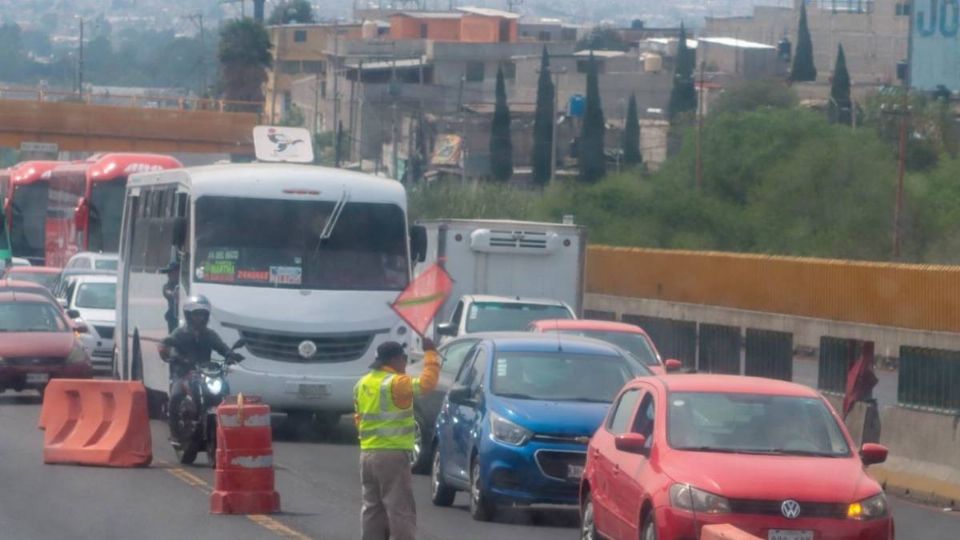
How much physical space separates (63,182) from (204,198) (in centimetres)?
2293

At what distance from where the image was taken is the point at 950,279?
35312 millimetres

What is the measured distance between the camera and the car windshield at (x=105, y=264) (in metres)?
36.7

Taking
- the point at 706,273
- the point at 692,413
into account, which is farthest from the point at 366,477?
the point at 706,273

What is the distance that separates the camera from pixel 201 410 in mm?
17094

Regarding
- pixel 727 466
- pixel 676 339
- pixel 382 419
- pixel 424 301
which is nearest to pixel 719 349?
pixel 676 339

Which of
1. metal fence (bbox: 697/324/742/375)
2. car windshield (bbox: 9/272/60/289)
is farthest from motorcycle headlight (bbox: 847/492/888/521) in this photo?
car windshield (bbox: 9/272/60/289)

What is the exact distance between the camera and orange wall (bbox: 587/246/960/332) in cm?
3584

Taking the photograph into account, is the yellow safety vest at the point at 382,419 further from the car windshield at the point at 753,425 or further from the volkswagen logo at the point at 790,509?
the volkswagen logo at the point at 790,509

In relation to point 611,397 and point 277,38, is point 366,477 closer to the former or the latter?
point 611,397

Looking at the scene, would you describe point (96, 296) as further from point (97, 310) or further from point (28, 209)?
point (28, 209)

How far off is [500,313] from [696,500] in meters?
14.0

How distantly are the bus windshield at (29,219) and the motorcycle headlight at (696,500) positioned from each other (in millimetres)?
38386

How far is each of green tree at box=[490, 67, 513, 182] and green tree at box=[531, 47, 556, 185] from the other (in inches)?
55.7

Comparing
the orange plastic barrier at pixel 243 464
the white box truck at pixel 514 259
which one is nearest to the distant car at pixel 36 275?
the white box truck at pixel 514 259
